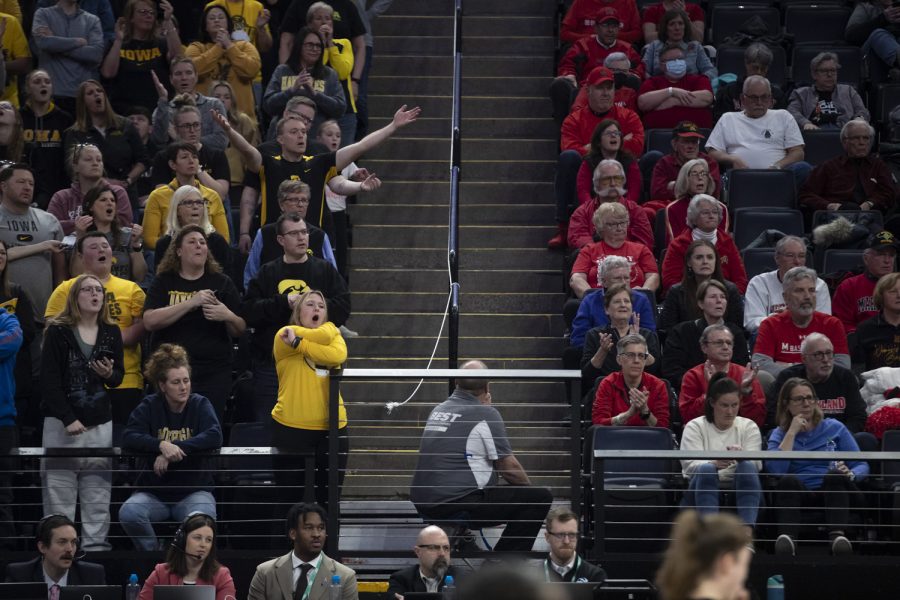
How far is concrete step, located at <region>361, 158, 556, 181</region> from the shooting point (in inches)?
559

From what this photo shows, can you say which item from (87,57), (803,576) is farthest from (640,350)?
(87,57)

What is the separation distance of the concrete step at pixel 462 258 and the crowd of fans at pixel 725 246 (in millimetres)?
283

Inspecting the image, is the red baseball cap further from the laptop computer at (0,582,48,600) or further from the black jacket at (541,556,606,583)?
the laptop computer at (0,582,48,600)

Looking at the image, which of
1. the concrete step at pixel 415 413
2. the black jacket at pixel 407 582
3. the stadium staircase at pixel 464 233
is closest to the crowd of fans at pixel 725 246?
the stadium staircase at pixel 464 233

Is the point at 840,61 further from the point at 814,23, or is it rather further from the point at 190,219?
the point at 190,219

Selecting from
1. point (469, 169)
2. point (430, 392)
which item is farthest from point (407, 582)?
point (469, 169)

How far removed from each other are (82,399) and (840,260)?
18.7 ft

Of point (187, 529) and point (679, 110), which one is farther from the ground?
point (679, 110)

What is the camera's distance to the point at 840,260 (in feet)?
40.5

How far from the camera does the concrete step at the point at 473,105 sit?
1484 cm

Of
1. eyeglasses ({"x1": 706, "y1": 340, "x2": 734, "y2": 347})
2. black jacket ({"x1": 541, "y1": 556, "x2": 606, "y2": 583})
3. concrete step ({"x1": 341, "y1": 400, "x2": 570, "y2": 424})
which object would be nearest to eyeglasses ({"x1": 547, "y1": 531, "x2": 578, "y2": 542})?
black jacket ({"x1": 541, "y1": 556, "x2": 606, "y2": 583})

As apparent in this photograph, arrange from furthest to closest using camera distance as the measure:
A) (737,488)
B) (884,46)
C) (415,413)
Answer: (884,46)
(415,413)
(737,488)

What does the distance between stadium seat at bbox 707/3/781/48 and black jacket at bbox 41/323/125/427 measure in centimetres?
738

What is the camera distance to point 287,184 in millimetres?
11367
